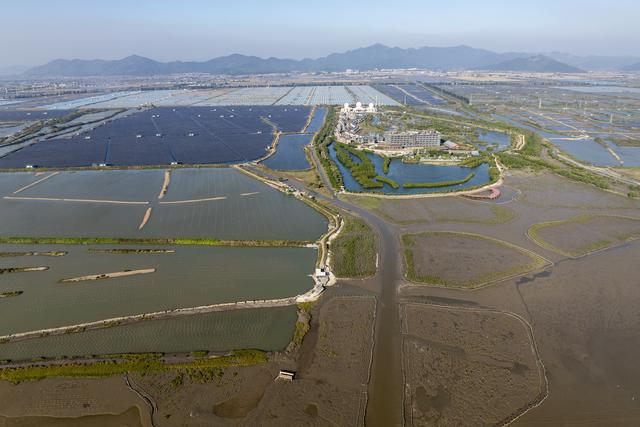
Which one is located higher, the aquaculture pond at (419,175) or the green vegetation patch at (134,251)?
the aquaculture pond at (419,175)

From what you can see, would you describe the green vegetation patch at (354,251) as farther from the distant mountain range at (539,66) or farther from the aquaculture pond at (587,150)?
the distant mountain range at (539,66)

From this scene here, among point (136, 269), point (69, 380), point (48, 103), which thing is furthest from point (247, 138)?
point (48, 103)

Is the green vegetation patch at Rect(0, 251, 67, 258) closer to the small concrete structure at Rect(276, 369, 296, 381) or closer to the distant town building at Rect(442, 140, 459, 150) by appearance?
the small concrete structure at Rect(276, 369, 296, 381)

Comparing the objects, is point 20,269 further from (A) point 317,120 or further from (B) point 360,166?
(A) point 317,120

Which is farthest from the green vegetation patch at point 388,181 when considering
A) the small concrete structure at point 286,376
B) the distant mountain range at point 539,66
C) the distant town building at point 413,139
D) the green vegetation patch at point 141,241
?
the distant mountain range at point 539,66

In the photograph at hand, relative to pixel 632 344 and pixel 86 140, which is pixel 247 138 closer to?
pixel 86 140

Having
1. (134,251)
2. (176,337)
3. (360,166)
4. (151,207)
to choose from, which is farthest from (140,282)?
(360,166)
